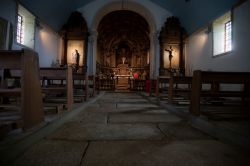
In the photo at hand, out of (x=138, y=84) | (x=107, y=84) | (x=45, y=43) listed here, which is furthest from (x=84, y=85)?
(x=138, y=84)

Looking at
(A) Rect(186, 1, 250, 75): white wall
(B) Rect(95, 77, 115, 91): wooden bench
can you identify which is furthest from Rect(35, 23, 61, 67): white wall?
(A) Rect(186, 1, 250, 75): white wall

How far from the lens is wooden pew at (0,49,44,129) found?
2016 millimetres

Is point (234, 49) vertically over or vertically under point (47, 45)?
under

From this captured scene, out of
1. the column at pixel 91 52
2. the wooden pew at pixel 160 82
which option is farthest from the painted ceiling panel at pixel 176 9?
the wooden pew at pixel 160 82

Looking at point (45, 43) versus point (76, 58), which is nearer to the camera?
point (45, 43)

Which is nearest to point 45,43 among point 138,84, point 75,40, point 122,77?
point 75,40

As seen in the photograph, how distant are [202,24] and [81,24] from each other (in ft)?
21.0

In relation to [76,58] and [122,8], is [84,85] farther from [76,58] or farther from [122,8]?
[122,8]

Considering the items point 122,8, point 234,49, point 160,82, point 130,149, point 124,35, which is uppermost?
point 122,8

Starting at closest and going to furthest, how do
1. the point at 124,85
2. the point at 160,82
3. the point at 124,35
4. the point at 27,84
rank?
the point at 27,84, the point at 160,82, the point at 124,85, the point at 124,35

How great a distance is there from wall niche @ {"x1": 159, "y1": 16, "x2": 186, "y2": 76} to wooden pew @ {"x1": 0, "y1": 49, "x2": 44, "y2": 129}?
9.45 metres

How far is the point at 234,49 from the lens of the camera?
686 cm

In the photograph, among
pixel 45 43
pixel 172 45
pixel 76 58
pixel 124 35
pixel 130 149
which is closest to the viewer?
pixel 130 149

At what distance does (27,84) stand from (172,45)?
10134 millimetres
